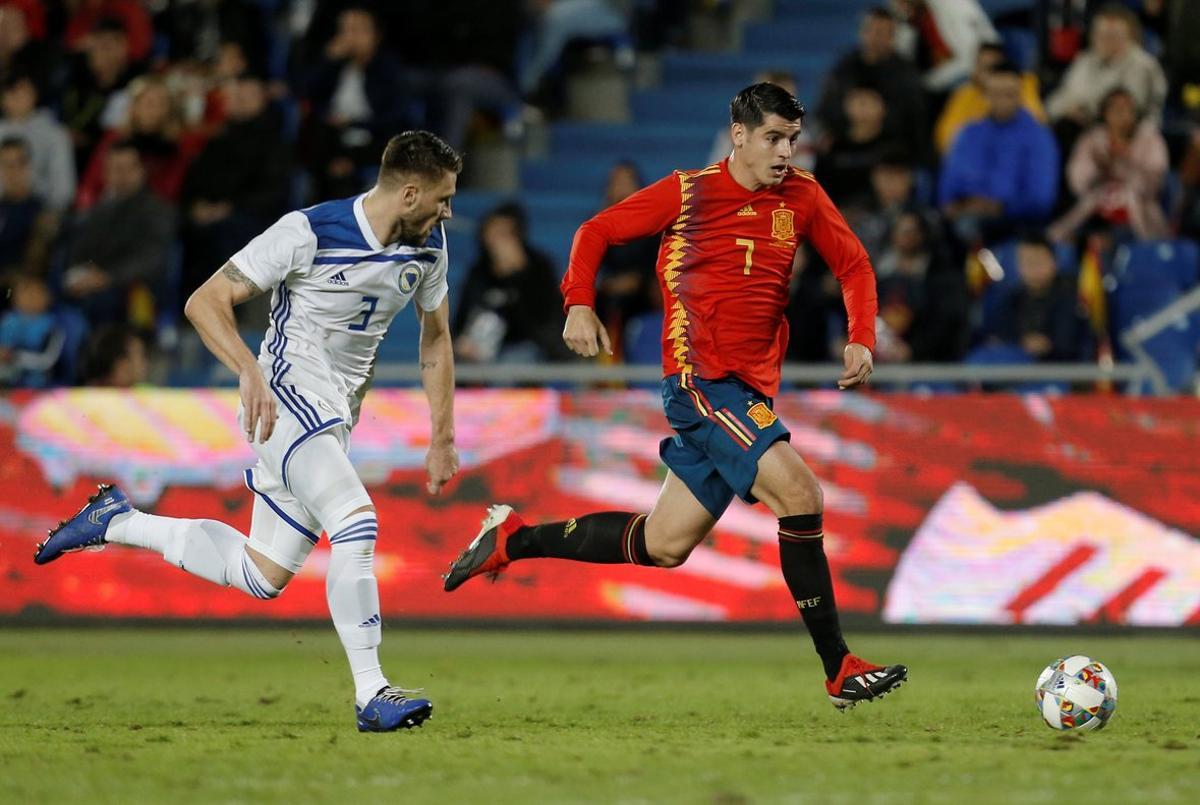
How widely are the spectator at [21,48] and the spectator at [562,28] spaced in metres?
4.15

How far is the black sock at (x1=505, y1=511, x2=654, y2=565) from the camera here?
27.9 ft

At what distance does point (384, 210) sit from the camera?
766cm

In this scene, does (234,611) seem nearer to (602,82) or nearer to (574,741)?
(574,741)

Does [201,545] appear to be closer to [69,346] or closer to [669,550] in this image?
[669,550]

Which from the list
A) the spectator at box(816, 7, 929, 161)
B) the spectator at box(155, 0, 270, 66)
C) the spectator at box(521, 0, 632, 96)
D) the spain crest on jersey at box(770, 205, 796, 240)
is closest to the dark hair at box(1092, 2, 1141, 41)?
the spectator at box(816, 7, 929, 161)

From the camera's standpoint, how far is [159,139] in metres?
16.0

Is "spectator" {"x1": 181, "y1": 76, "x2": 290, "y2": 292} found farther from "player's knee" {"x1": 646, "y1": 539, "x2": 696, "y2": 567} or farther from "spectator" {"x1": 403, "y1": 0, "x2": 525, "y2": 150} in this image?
"player's knee" {"x1": 646, "y1": 539, "x2": 696, "y2": 567}

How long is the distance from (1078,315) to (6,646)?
22.6ft

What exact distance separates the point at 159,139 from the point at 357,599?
942cm

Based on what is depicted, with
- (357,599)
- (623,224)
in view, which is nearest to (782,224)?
(623,224)

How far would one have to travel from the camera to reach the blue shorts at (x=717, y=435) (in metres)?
7.94

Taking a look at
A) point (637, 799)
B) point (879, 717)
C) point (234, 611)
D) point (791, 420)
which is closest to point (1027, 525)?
point (791, 420)

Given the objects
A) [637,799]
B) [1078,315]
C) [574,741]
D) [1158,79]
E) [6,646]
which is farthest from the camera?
[1158,79]

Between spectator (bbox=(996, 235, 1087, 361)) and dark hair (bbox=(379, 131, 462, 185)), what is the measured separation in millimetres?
6274
